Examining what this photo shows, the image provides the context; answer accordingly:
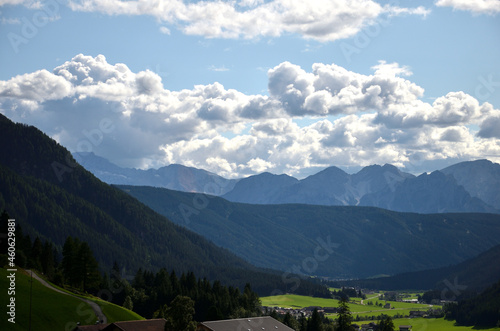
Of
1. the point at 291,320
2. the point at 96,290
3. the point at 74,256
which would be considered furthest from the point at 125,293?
the point at 291,320

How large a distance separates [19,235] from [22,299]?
40.9 m

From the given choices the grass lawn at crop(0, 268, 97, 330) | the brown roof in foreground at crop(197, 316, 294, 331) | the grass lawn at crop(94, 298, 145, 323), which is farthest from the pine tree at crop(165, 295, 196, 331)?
the grass lawn at crop(94, 298, 145, 323)

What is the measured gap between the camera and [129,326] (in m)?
104

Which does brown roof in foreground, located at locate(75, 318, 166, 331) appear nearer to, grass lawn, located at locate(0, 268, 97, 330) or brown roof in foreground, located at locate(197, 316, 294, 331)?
grass lawn, located at locate(0, 268, 97, 330)

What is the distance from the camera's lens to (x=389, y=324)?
494 feet

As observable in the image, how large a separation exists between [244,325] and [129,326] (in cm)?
2526

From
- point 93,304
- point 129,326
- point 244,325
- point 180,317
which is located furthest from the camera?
point 93,304

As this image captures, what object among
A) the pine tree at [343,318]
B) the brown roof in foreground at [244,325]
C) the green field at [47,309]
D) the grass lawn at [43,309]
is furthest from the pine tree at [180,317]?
the pine tree at [343,318]

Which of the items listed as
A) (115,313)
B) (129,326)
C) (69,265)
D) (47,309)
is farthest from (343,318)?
(47,309)

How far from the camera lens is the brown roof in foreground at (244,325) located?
373 feet

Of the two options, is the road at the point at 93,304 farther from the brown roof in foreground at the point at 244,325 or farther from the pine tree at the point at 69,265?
the brown roof in foreground at the point at 244,325

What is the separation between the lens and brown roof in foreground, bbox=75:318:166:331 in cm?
10338

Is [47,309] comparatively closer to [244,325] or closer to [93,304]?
[93,304]

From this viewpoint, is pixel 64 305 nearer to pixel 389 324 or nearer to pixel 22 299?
pixel 22 299
